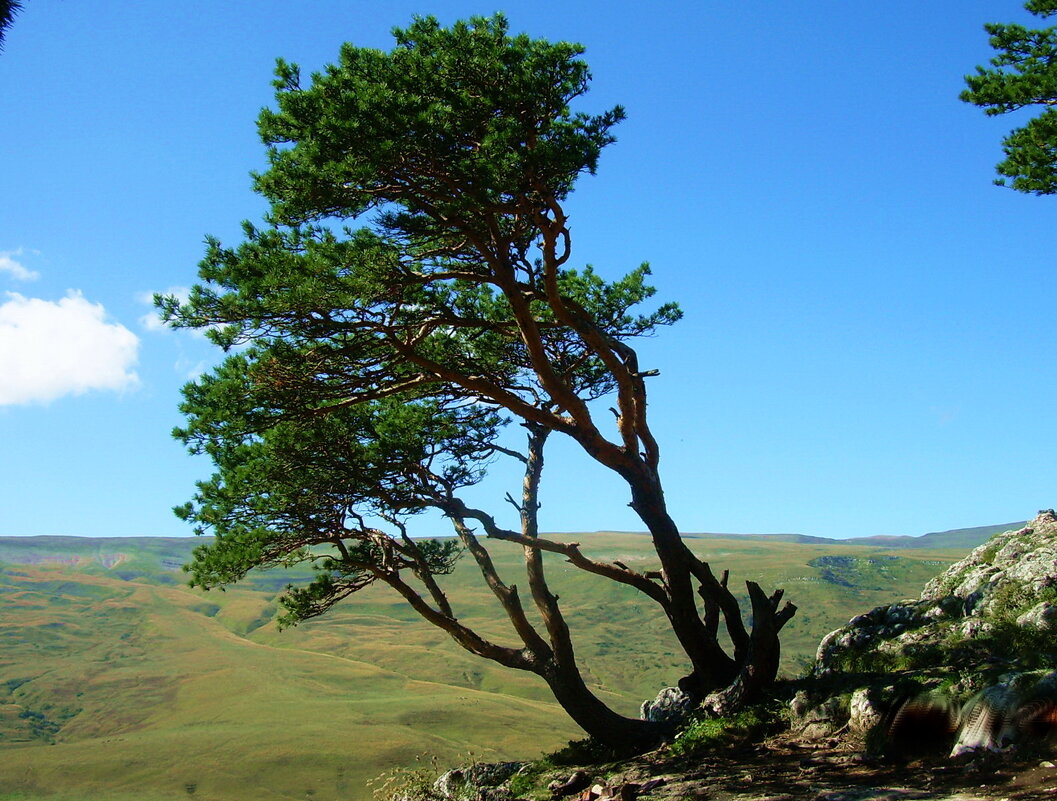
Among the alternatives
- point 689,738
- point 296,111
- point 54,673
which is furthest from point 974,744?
point 54,673

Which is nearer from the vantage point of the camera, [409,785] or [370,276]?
[370,276]

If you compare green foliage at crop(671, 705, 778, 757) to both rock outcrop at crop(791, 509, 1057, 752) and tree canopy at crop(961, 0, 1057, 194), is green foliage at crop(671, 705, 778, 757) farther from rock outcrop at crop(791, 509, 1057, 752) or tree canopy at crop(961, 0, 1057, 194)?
tree canopy at crop(961, 0, 1057, 194)

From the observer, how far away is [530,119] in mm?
13000

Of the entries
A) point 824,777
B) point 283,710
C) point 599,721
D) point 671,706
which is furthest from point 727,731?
point 283,710

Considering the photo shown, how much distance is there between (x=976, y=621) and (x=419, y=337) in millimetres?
10836

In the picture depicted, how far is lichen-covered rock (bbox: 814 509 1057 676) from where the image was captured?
13234mm

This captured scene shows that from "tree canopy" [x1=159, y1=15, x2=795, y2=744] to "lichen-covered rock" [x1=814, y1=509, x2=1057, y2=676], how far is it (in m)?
2.54

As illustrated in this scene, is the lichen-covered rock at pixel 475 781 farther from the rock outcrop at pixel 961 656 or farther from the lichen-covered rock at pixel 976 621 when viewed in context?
the lichen-covered rock at pixel 976 621

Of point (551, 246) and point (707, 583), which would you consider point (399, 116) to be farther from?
point (707, 583)

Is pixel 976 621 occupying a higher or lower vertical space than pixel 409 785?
higher

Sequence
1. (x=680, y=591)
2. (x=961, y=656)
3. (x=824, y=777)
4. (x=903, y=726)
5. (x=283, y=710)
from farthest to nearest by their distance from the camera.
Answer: (x=283, y=710) < (x=680, y=591) < (x=961, y=656) < (x=903, y=726) < (x=824, y=777)

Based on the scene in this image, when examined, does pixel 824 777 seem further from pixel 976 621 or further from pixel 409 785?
pixel 409 785

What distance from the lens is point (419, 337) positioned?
1386cm

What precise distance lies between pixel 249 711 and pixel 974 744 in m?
155
